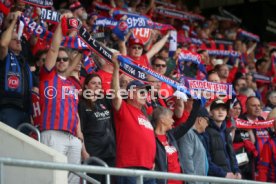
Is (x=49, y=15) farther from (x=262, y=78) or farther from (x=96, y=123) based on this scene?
(x=262, y=78)

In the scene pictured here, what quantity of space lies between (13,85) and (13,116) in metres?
0.33

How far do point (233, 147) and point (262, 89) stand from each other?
206 inches

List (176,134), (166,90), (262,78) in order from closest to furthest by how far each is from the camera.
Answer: (176,134), (166,90), (262,78)

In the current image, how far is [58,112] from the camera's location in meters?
7.84

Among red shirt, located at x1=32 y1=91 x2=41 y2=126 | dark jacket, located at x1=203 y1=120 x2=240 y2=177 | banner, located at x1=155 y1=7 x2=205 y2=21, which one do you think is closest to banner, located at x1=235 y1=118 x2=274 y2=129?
dark jacket, located at x1=203 y1=120 x2=240 y2=177

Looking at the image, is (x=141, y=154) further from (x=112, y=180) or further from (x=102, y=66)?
(x=102, y=66)

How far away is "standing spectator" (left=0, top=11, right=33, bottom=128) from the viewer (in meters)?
8.01

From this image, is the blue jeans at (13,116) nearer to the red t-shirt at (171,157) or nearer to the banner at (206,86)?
the red t-shirt at (171,157)

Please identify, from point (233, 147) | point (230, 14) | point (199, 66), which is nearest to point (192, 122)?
point (233, 147)

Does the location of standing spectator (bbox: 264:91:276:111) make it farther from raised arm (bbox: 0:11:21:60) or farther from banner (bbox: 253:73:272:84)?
raised arm (bbox: 0:11:21:60)

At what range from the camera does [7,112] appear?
315 inches

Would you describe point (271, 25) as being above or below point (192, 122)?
above

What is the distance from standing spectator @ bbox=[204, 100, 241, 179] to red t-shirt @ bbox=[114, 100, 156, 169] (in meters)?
1.29

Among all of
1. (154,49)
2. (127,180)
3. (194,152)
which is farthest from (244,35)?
(127,180)
